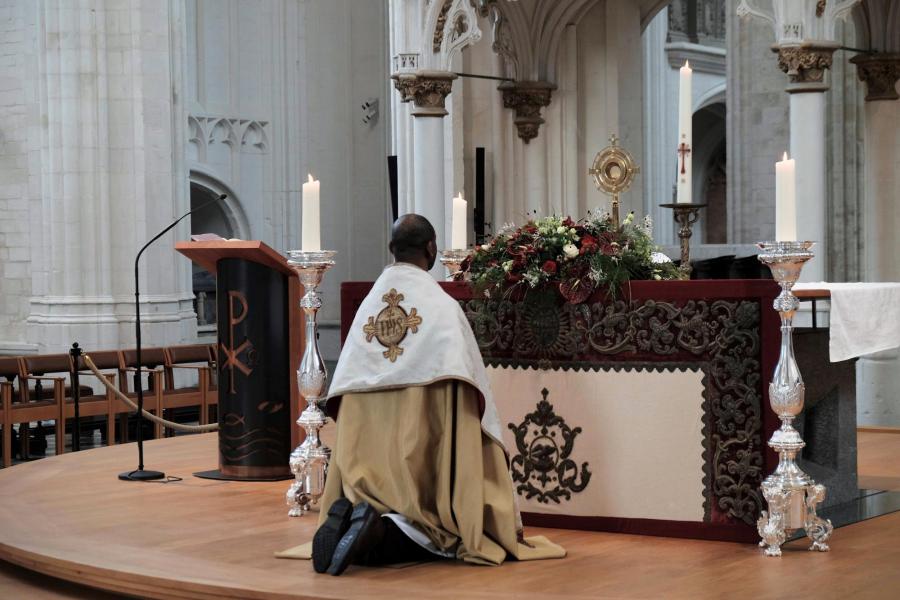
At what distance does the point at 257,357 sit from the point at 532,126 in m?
7.26

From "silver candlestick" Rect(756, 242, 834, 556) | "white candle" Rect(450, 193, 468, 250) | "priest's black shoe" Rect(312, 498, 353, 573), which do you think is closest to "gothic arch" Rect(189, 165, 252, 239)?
"white candle" Rect(450, 193, 468, 250)

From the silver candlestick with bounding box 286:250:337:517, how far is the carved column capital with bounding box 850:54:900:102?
24.4ft

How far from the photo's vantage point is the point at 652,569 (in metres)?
5.15

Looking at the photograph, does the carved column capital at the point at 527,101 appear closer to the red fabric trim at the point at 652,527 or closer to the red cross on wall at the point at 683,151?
the red cross on wall at the point at 683,151

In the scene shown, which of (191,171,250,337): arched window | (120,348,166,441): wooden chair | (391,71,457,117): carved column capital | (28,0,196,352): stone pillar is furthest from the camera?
(191,171,250,337): arched window

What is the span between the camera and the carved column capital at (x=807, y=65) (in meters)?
10.2

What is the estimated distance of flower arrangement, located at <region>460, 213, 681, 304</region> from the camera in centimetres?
580

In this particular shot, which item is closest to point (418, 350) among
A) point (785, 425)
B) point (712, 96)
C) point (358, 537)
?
point (358, 537)

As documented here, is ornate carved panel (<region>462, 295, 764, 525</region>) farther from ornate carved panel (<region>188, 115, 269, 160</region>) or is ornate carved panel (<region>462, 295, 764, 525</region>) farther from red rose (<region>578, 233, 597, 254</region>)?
ornate carved panel (<region>188, 115, 269, 160</region>)

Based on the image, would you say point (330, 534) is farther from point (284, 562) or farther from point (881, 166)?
point (881, 166)

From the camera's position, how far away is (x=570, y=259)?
19.2 feet

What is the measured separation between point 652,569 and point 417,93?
7.46m

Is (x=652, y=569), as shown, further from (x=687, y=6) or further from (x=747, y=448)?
(x=687, y=6)

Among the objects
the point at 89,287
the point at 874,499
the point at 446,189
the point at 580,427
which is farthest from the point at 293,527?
the point at 89,287
